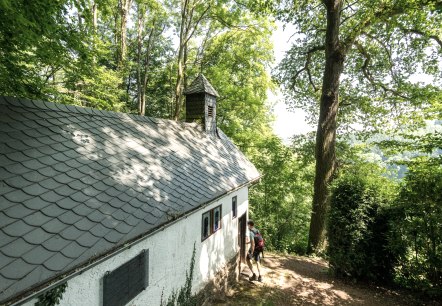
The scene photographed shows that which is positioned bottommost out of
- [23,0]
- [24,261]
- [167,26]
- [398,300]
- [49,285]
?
[398,300]

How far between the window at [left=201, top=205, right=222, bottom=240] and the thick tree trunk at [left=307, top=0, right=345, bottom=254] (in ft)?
21.8

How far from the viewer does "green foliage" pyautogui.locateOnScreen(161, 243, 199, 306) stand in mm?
5961

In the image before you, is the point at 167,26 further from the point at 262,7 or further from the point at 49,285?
the point at 49,285

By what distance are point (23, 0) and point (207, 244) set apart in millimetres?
7209

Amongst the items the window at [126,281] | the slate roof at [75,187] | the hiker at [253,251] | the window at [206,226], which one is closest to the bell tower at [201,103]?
the slate roof at [75,187]

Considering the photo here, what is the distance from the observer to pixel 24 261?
9.21ft

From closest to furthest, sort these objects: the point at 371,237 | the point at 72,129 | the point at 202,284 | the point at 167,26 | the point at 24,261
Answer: the point at 24,261
the point at 72,129
the point at 202,284
the point at 371,237
the point at 167,26

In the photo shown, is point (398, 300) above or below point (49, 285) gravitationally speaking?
below

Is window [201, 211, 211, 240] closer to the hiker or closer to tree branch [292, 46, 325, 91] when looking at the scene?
the hiker

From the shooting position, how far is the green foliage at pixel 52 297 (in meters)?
3.09

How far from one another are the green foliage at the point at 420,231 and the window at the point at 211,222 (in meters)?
5.75

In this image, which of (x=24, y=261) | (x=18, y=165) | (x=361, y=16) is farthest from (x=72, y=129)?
(x=361, y=16)

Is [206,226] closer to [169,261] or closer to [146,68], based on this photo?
[169,261]

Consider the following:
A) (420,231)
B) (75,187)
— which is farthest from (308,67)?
(75,187)
